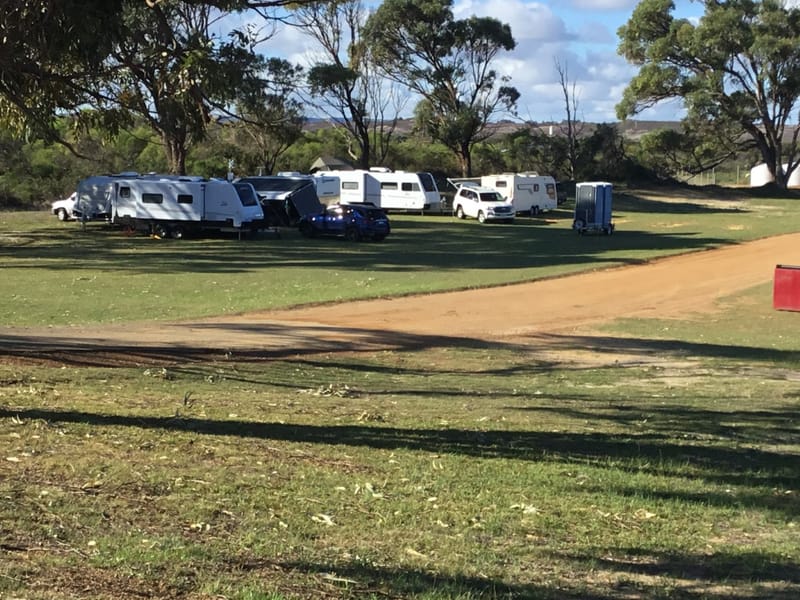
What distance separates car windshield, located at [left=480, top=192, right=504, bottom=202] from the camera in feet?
175

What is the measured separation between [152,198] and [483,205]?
1944 cm

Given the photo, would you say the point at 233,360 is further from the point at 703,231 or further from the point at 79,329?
the point at 703,231

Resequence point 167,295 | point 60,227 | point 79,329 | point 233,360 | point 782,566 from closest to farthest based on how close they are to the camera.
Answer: point 782,566
point 233,360
point 79,329
point 167,295
point 60,227

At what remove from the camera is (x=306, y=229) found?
41375mm

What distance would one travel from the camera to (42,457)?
6305 mm

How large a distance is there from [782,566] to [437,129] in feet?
240

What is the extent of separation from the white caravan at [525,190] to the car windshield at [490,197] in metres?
2.39

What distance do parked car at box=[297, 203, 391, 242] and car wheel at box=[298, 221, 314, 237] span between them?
502 millimetres

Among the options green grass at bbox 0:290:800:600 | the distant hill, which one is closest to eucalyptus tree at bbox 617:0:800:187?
the distant hill

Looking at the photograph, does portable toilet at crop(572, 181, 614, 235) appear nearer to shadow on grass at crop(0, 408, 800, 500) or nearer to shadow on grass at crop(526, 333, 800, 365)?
shadow on grass at crop(526, 333, 800, 365)

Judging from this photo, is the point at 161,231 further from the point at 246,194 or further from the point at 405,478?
the point at 405,478

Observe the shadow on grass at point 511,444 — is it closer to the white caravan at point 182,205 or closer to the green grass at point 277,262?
the green grass at point 277,262

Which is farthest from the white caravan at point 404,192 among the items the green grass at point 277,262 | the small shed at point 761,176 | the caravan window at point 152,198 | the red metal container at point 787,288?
the small shed at point 761,176

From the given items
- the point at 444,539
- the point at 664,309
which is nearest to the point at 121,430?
the point at 444,539
